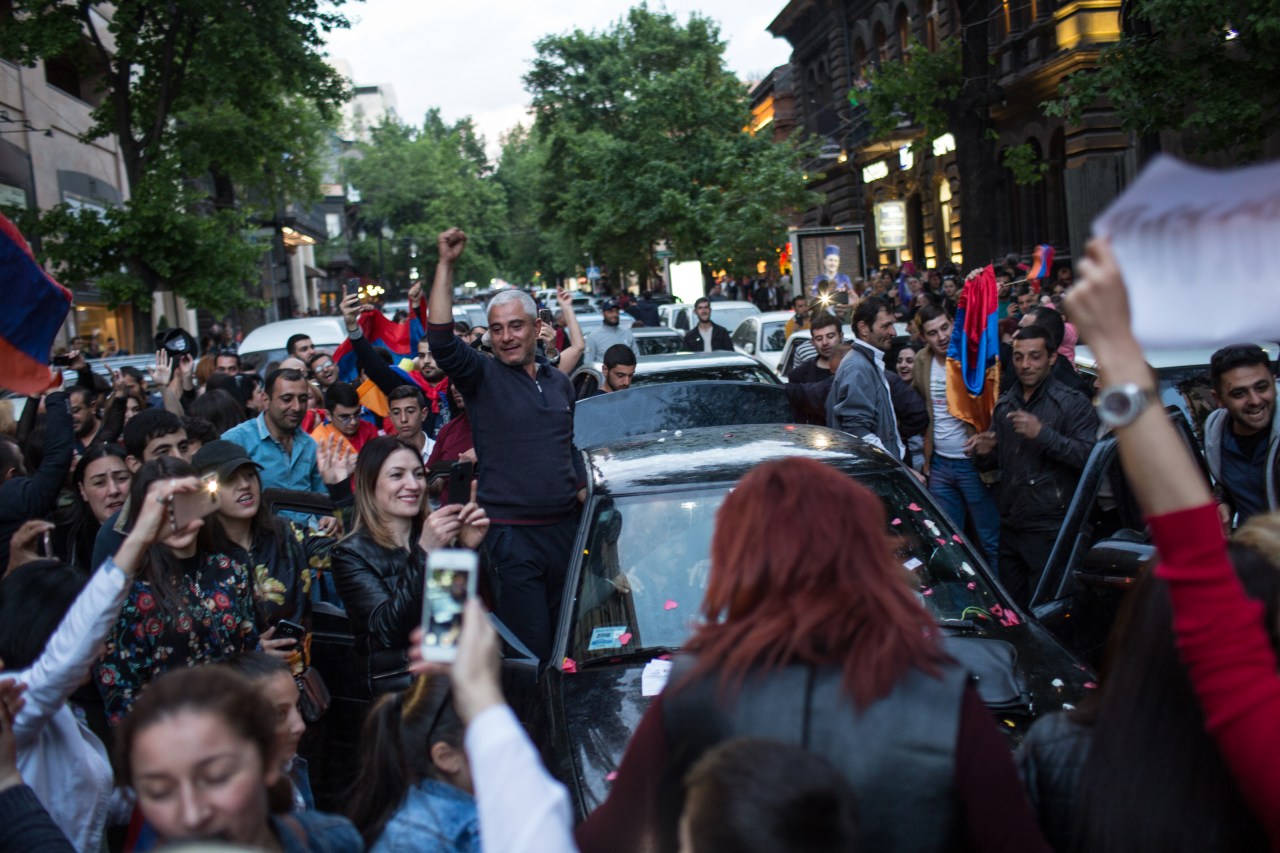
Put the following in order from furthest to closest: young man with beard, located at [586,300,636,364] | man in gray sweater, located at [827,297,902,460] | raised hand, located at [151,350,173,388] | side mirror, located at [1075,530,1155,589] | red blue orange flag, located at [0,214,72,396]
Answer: young man with beard, located at [586,300,636,364]
raised hand, located at [151,350,173,388]
man in gray sweater, located at [827,297,902,460]
red blue orange flag, located at [0,214,72,396]
side mirror, located at [1075,530,1155,589]

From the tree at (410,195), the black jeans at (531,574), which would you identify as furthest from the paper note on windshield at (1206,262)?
the tree at (410,195)

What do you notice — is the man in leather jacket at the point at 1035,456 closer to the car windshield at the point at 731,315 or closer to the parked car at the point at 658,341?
the parked car at the point at 658,341

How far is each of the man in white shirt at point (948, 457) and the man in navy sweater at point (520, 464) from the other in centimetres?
281

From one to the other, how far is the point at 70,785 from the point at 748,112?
1473 inches

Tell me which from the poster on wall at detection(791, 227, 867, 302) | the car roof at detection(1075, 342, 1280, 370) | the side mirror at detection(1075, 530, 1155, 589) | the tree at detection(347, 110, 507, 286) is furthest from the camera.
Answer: the tree at detection(347, 110, 507, 286)

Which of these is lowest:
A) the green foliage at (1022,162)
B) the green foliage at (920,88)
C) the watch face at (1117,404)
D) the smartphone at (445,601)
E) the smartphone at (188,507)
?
the smartphone at (445,601)

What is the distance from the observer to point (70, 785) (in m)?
3.28

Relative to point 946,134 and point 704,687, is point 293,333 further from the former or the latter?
point 946,134

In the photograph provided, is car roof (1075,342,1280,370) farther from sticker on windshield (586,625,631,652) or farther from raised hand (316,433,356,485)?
raised hand (316,433,356,485)

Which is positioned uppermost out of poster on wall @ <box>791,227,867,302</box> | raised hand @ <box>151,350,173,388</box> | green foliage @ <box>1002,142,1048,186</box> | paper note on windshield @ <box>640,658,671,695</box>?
green foliage @ <box>1002,142,1048,186</box>

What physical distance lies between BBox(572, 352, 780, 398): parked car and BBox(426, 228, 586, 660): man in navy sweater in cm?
299

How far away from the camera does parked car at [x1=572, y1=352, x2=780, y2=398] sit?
31.0 ft

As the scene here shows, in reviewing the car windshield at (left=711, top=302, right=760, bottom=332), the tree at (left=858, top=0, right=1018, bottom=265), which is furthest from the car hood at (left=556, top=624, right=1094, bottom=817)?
Answer: the car windshield at (left=711, top=302, right=760, bottom=332)

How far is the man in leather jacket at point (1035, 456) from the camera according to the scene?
22.2ft
